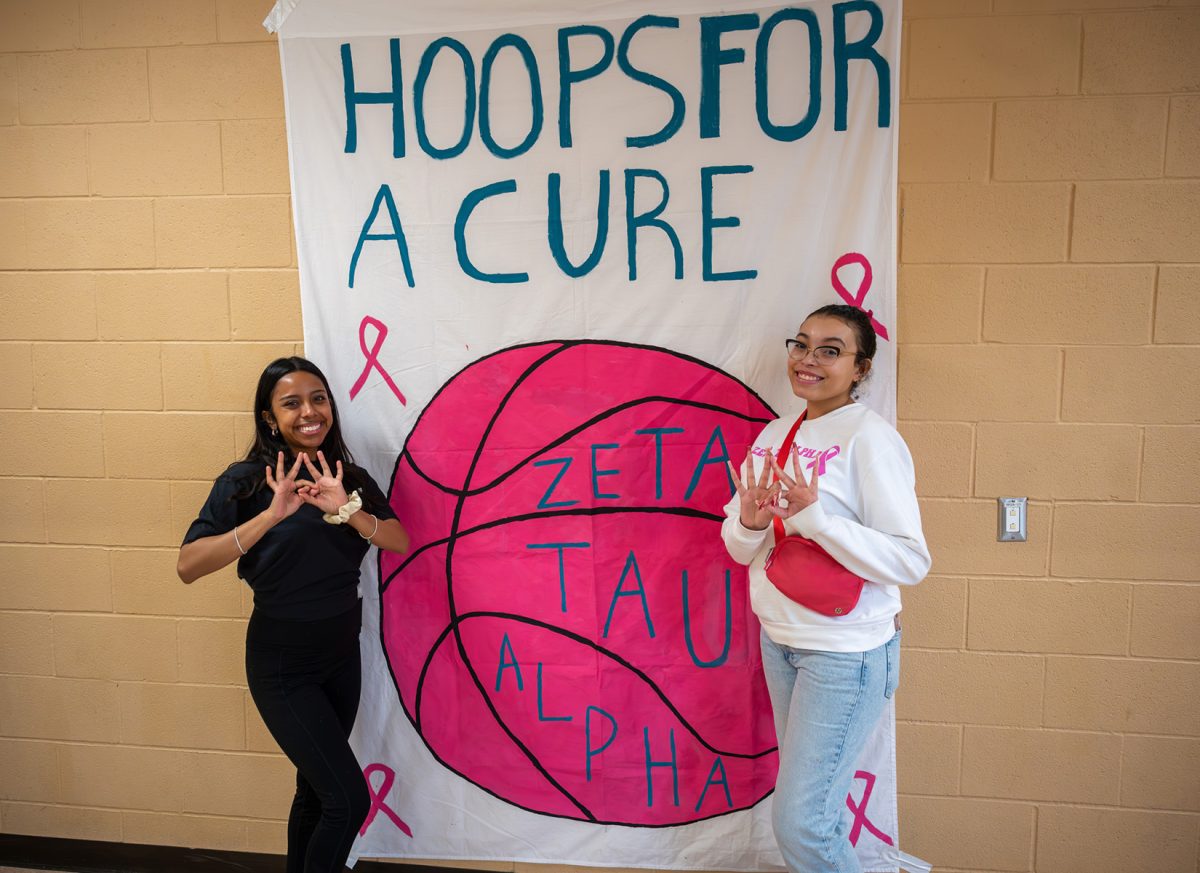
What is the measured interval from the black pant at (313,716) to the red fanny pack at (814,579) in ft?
3.40

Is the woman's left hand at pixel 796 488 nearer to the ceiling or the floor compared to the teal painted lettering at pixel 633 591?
nearer to the ceiling

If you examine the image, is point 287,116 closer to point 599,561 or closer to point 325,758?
point 599,561

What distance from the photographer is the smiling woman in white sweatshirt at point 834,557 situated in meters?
1.60

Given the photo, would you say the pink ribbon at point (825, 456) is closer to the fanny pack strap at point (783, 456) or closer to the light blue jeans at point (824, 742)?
the fanny pack strap at point (783, 456)

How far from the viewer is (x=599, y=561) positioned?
2.06 m

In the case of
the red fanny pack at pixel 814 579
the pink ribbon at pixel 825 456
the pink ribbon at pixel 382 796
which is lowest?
the pink ribbon at pixel 382 796

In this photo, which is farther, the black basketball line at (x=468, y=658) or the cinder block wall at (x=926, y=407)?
the black basketball line at (x=468, y=658)

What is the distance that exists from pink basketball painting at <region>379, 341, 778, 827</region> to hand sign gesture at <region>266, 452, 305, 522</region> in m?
0.37

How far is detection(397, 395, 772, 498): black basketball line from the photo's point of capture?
1.99 metres

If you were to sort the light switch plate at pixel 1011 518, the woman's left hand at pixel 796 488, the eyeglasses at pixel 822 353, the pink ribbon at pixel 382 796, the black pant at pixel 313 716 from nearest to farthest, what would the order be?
the woman's left hand at pixel 796 488 → the eyeglasses at pixel 822 353 → the black pant at pixel 313 716 → the light switch plate at pixel 1011 518 → the pink ribbon at pixel 382 796

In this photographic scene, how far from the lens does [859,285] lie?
1.92 m

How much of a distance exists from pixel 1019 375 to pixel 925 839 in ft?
4.05

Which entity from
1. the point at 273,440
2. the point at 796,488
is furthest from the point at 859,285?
the point at 273,440

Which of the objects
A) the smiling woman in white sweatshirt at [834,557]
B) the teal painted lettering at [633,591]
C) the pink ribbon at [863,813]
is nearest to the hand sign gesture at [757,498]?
the smiling woman in white sweatshirt at [834,557]
